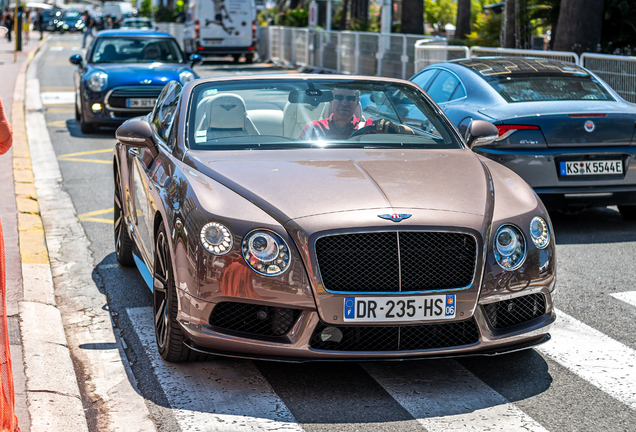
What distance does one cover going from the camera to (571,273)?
6547 mm

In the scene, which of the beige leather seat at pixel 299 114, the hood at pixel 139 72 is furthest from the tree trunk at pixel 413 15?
the beige leather seat at pixel 299 114

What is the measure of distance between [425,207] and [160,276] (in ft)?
4.82

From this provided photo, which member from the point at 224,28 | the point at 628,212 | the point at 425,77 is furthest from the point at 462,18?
the point at 628,212

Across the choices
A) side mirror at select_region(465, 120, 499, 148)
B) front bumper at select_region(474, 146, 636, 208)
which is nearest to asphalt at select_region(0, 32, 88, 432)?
side mirror at select_region(465, 120, 499, 148)

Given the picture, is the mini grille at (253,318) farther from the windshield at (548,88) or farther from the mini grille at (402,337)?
the windshield at (548,88)

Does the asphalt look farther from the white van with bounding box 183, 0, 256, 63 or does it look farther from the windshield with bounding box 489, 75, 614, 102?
the white van with bounding box 183, 0, 256, 63

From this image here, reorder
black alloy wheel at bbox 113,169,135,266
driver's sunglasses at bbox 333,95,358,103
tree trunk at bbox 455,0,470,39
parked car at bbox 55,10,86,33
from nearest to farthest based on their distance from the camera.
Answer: driver's sunglasses at bbox 333,95,358,103 < black alloy wheel at bbox 113,169,135,266 < tree trunk at bbox 455,0,470,39 < parked car at bbox 55,10,86,33

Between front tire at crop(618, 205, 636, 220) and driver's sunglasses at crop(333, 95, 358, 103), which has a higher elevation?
driver's sunglasses at crop(333, 95, 358, 103)

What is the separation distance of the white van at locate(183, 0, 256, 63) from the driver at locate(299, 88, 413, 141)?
31844mm

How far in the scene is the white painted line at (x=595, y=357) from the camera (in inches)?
172

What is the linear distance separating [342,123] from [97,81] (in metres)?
9.74

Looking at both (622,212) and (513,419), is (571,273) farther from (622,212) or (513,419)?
(513,419)

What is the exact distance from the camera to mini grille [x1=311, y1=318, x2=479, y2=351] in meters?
4.09

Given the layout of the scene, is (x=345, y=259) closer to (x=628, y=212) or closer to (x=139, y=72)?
(x=628, y=212)
